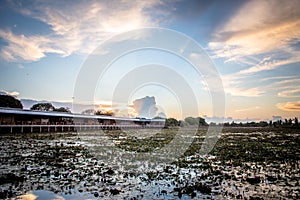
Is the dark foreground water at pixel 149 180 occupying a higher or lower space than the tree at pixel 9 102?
lower

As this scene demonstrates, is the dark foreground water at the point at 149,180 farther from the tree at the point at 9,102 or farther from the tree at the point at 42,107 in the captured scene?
the tree at the point at 42,107

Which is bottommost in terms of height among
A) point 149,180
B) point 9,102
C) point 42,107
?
point 149,180

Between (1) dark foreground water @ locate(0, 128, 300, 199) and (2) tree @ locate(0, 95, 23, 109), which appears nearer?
(1) dark foreground water @ locate(0, 128, 300, 199)

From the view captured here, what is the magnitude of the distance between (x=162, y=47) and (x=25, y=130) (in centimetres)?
2619

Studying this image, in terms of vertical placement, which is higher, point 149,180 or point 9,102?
point 9,102

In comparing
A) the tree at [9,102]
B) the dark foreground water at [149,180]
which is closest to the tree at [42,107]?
the tree at [9,102]

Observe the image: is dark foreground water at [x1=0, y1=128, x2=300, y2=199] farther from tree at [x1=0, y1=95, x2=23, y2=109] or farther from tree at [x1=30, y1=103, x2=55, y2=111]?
tree at [x1=30, y1=103, x2=55, y2=111]

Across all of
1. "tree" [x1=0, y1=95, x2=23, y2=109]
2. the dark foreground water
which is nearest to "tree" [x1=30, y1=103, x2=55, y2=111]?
"tree" [x1=0, y1=95, x2=23, y2=109]

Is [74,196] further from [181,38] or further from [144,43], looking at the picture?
[144,43]

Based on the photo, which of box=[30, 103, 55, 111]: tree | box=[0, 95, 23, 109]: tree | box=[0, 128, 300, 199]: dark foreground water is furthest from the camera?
box=[30, 103, 55, 111]: tree

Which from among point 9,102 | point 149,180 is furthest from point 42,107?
point 149,180

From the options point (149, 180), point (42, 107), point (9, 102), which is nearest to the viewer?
point (149, 180)

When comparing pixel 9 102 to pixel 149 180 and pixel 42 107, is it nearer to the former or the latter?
pixel 42 107

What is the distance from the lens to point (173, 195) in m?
7.63
